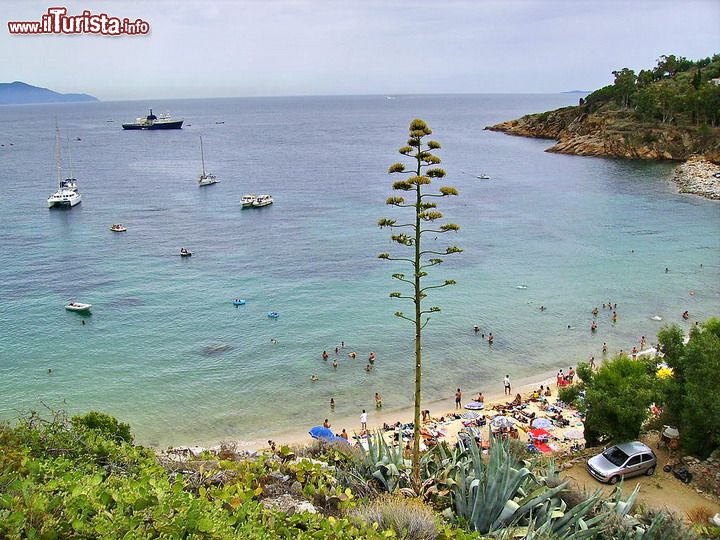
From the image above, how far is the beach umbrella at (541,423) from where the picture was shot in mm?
23656

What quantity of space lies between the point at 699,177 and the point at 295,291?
61445mm

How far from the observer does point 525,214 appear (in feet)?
211

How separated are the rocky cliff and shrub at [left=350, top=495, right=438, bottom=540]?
3588 inches

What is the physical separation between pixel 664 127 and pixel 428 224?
59.6 m

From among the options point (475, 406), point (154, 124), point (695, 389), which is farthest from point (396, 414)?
point (154, 124)

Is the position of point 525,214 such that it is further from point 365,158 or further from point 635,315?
point 365,158

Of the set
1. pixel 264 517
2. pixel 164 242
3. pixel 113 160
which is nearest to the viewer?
pixel 264 517

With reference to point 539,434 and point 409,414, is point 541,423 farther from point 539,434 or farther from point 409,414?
point 409,414

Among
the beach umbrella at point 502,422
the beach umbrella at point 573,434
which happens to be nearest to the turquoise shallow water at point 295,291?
the beach umbrella at point 502,422

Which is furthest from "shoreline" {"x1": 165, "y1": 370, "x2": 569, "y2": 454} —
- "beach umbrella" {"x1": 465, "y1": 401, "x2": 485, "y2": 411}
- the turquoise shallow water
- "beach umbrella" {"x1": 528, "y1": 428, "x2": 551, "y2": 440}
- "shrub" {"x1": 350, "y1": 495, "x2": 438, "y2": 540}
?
"shrub" {"x1": 350, "y1": 495, "x2": 438, "y2": 540}

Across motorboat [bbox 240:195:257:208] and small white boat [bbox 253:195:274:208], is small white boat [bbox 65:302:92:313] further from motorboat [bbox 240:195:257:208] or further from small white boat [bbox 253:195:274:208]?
small white boat [bbox 253:195:274:208]

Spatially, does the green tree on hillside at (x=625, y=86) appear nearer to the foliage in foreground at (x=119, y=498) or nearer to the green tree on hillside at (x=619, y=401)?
the green tree on hillside at (x=619, y=401)

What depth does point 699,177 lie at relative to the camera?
250ft

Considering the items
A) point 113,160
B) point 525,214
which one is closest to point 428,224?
point 525,214
